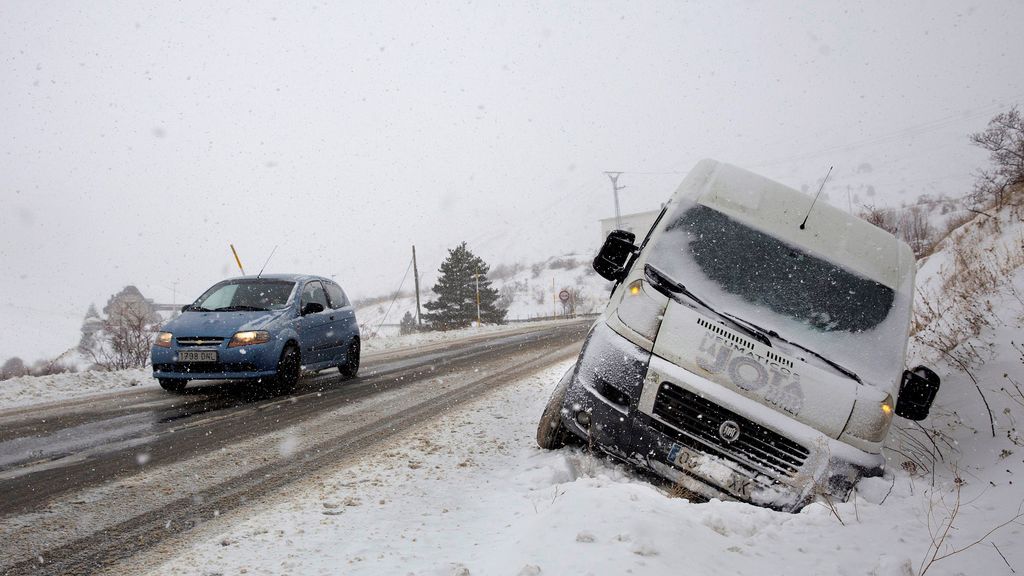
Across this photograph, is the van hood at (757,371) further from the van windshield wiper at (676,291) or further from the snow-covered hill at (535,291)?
the snow-covered hill at (535,291)

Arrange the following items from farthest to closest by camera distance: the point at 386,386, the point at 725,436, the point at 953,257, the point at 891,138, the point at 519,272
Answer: the point at 891,138 < the point at 519,272 < the point at 953,257 < the point at 386,386 < the point at 725,436

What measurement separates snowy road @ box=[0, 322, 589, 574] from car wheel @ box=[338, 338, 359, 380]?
0.59 metres

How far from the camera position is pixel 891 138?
383 feet

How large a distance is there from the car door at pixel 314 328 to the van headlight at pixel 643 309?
18.0 feet

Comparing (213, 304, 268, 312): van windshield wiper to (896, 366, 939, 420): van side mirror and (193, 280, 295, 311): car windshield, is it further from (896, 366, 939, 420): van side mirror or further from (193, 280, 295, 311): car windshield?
(896, 366, 939, 420): van side mirror

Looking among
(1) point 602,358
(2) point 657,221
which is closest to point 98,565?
(1) point 602,358

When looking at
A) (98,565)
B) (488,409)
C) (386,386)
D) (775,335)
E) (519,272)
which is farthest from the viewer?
(519,272)

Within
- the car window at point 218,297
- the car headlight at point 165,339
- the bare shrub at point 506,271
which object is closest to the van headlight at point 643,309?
the car headlight at point 165,339

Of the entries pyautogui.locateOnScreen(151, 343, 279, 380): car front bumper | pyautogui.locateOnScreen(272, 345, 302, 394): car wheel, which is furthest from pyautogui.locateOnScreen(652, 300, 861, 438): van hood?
pyautogui.locateOnScreen(272, 345, 302, 394): car wheel

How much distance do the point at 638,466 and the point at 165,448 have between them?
155 inches

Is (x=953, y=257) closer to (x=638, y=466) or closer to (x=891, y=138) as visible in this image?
(x=638, y=466)

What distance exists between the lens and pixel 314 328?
26.6ft

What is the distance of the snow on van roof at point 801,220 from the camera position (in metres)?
4.17

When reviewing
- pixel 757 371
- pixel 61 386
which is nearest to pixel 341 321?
pixel 61 386
